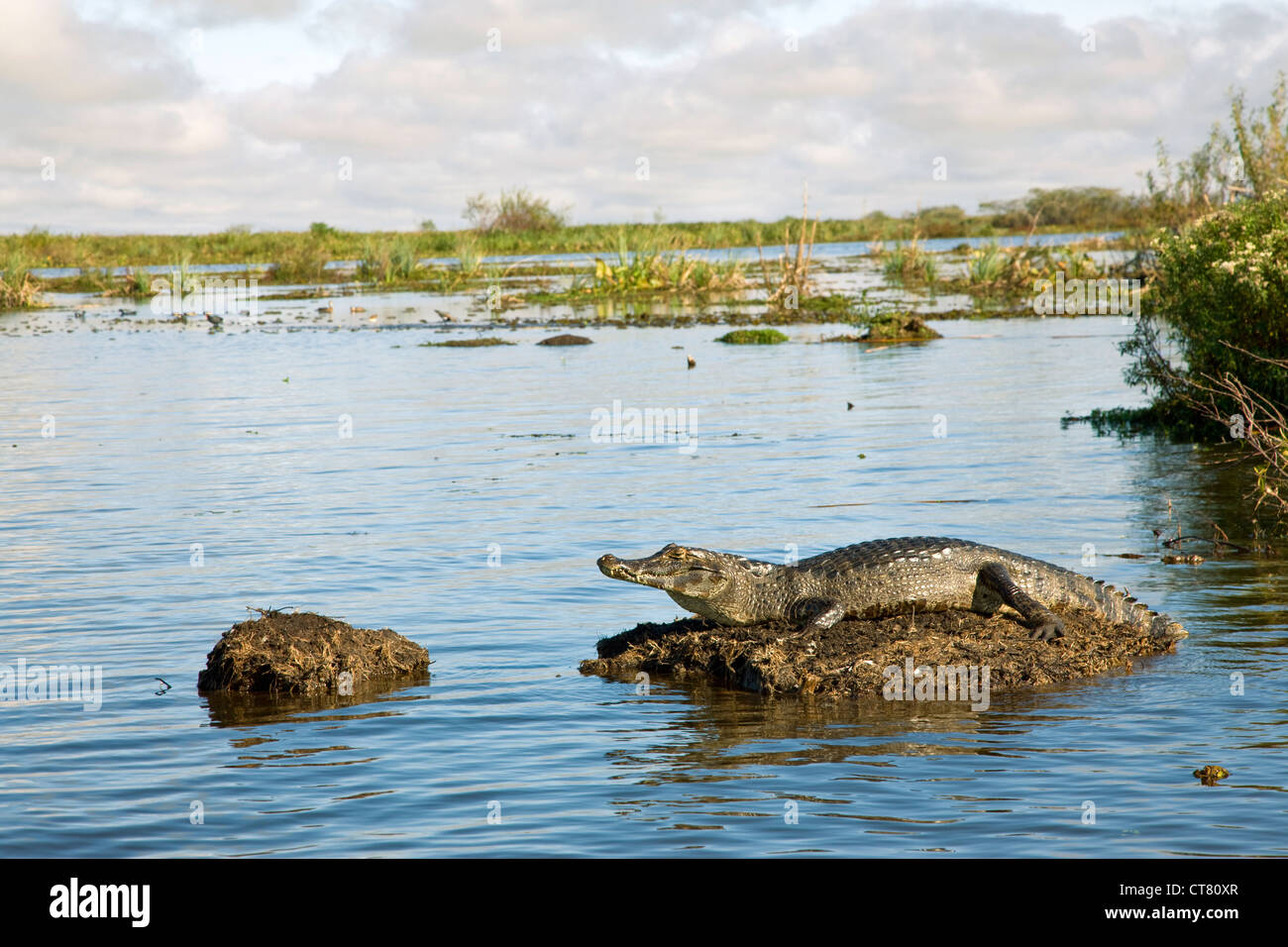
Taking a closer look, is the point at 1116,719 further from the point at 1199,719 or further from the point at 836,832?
the point at 836,832

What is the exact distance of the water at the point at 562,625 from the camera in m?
6.23

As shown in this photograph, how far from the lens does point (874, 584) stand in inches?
354

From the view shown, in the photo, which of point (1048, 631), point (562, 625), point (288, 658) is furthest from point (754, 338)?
point (288, 658)

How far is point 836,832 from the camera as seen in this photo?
5.98 metres

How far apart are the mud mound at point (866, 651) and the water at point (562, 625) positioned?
0.62 feet

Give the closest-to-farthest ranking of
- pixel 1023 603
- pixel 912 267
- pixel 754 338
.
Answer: pixel 1023 603 < pixel 754 338 < pixel 912 267

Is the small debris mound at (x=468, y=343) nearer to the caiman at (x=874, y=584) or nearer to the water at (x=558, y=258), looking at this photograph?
the caiman at (x=874, y=584)

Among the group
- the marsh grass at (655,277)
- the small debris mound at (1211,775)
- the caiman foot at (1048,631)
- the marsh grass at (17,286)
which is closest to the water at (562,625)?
the small debris mound at (1211,775)

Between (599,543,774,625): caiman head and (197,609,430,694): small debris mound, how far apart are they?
1.77 m

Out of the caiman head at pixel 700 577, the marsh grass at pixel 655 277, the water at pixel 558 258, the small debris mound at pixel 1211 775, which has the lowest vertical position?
the small debris mound at pixel 1211 775

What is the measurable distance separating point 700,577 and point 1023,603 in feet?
7.01

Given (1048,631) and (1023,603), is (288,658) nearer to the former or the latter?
(1023,603)

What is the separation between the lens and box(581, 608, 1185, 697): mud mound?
828 cm
